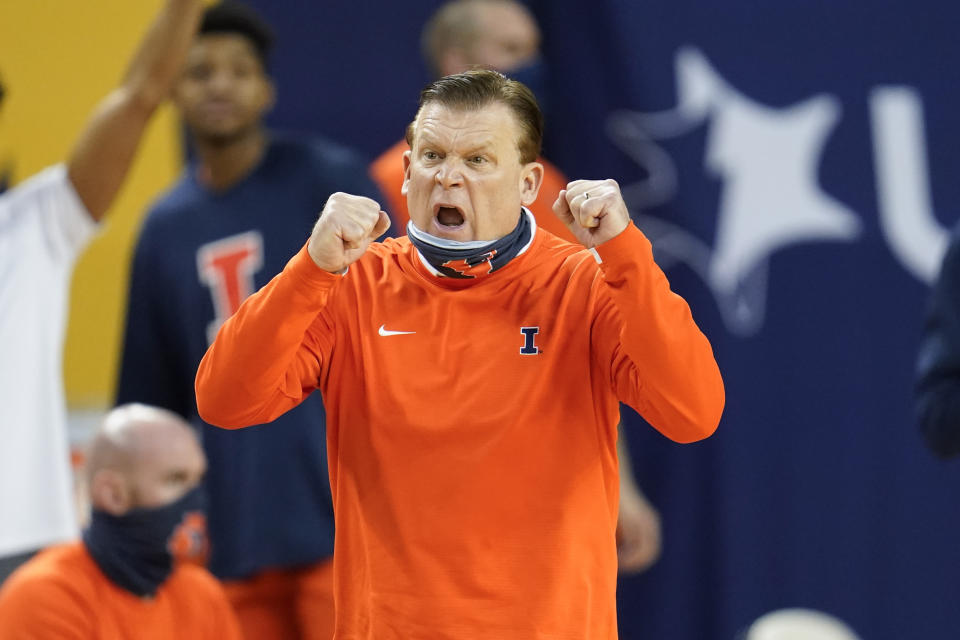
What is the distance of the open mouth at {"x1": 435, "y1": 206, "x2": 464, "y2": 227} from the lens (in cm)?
204

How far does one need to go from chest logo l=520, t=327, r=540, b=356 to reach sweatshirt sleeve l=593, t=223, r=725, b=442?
0.13 m

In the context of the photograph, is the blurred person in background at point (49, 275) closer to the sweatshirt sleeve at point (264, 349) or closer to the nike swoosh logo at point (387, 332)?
the sweatshirt sleeve at point (264, 349)

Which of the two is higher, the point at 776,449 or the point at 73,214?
the point at 73,214

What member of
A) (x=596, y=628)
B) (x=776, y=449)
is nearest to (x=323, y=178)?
(x=776, y=449)

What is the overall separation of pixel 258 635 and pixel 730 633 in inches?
60.9

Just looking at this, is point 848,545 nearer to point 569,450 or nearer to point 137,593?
point 137,593

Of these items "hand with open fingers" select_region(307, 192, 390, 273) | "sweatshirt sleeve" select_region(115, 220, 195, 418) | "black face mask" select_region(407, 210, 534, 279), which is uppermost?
"hand with open fingers" select_region(307, 192, 390, 273)

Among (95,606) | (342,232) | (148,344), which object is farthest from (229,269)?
(342,232)

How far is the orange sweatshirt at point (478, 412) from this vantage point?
76.8 inches

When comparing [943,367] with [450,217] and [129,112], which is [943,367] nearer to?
[450,217]

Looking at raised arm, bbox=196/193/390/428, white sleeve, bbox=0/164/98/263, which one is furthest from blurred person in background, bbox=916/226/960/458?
white sleeve, bbox=0/164/98/263

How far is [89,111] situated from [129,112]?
124cm

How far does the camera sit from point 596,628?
1995 millimetres

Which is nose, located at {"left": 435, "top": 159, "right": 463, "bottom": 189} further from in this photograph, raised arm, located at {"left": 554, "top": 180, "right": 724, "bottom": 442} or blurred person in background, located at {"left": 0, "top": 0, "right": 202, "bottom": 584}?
blurred person in background, located at {"left": 0, "top": 0, "right": 202, "bottom": 584}
